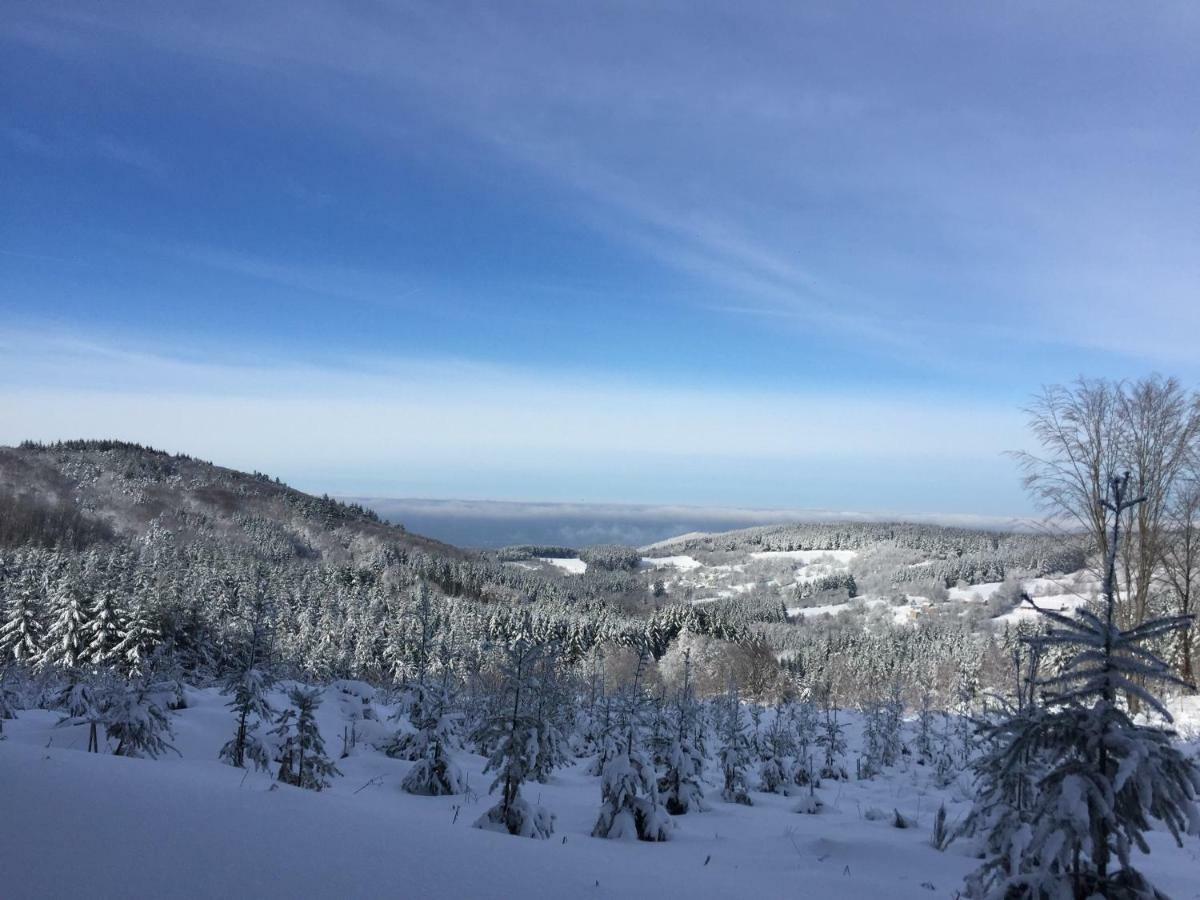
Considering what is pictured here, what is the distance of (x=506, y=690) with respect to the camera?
10477 millimetres

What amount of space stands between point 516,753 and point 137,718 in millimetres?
8983

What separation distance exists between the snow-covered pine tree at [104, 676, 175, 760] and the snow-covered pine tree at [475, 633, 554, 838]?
832 cm

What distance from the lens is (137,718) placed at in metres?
13.3

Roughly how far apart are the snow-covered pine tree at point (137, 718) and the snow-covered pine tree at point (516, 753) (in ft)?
27.3

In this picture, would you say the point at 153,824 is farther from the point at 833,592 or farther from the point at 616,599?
the point at 833,592

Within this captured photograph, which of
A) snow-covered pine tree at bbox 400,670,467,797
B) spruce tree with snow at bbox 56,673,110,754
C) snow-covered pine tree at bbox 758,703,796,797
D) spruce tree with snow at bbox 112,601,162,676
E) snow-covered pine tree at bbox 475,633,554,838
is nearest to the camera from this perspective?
snow-covered pine tree at bbox 475,633,554,838

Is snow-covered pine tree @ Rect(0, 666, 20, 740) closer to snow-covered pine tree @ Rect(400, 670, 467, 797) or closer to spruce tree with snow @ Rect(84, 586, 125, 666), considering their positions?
snow-covered pine tree @ Rect(400, 670, 467, 797)

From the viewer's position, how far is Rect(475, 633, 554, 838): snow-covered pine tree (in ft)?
32.0

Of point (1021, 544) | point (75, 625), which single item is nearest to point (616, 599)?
point (1021, 544)

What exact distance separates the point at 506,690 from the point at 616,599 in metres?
156

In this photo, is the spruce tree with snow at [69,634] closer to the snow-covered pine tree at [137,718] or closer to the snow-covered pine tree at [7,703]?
the snow-covered pine tree at [7,703]

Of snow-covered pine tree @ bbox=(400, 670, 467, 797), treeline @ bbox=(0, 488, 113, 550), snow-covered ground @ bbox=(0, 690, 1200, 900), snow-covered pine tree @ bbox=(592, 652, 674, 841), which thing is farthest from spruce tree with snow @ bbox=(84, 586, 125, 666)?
treeline @ bbox=(0, 488, 113, 550)

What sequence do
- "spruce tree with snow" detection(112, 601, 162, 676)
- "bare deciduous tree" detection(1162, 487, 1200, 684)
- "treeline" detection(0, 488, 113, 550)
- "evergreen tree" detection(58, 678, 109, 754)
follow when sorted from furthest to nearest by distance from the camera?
"treeline" detection(0, 488, 113, 550), "spruce tree with snow" detection(112, 601, 162, 676), "bare deciduous tree" detection(1162, 487, 1200, 684), "evergreen tree" detection(58, 678, 109, 754)

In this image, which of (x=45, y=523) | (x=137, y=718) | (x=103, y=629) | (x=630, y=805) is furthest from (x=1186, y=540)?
(x=45, y=523)
